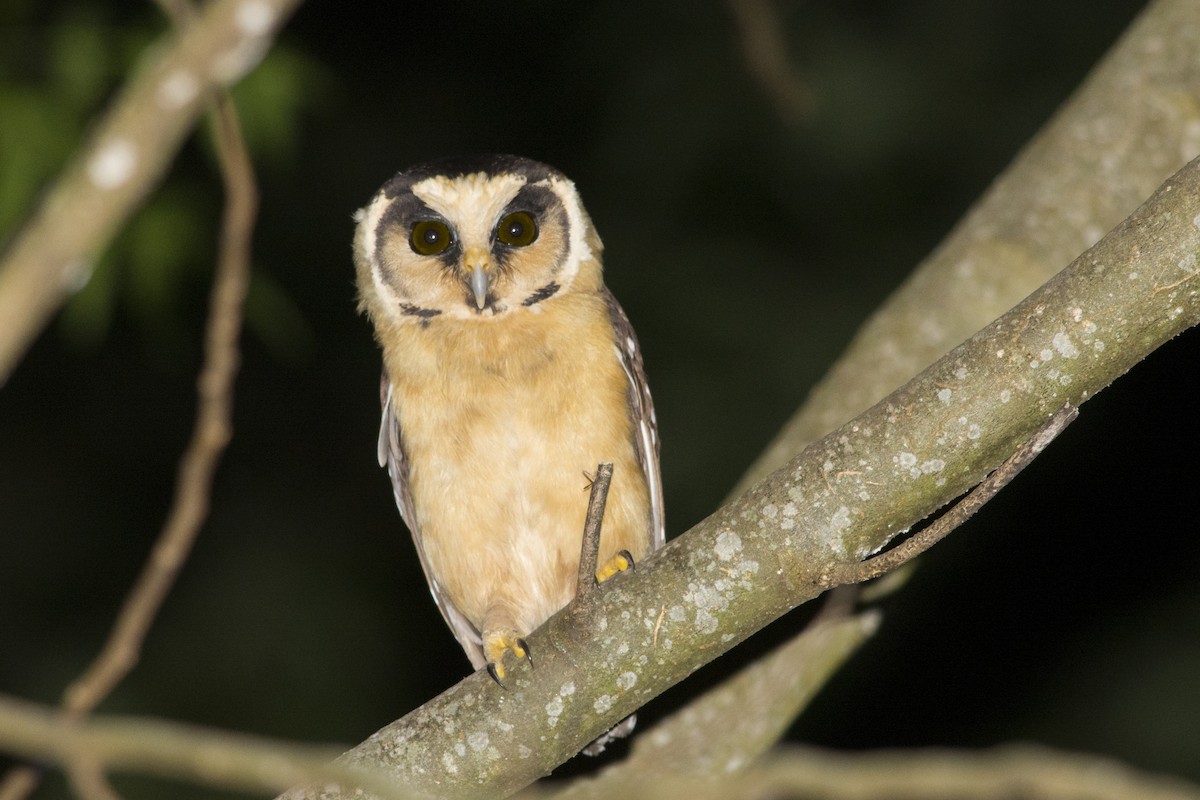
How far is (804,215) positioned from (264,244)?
146 inches

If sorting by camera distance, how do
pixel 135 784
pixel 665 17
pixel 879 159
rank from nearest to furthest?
1. pixel 135 784
2. pixel 879 159
3. pixel 665 17

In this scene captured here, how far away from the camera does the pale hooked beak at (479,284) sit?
4.25 metres

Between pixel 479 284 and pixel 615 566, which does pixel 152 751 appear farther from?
pixel 479 284

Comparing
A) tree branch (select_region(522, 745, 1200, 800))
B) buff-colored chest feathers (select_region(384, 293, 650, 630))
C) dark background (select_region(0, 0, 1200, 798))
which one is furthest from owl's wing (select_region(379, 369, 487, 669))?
tree branch (select_region(522, 745, 1200, 800))

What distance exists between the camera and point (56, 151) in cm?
433

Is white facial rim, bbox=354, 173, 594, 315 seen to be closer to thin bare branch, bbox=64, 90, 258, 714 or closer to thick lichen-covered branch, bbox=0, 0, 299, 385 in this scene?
thin bare branch, bbox=64, 90, 258, 714

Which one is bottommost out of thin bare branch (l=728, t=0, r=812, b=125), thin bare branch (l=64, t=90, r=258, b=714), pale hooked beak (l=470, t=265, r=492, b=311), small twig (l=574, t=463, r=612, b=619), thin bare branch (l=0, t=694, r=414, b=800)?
thin bare branch (l=0, t=694, r=414, b=800)

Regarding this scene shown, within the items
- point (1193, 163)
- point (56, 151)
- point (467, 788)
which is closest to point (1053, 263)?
point (1193, 163)

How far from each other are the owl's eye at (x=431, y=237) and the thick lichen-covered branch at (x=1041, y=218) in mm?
1301

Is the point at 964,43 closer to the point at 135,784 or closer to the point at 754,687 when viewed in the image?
the point at 754,687

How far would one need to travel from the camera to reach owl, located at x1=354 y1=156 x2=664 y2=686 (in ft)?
13.5

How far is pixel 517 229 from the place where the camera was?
4508 millimetres

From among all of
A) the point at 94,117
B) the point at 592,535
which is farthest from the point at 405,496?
the point at 592,535

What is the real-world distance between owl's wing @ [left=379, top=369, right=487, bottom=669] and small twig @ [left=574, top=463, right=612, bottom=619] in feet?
5.77
